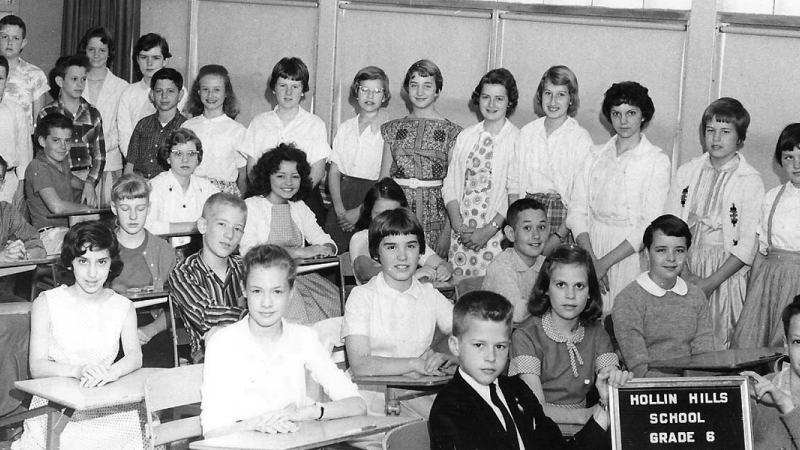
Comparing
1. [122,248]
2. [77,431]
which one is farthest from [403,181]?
[77,431]

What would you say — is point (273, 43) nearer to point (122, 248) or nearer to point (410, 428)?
point (122, 248)

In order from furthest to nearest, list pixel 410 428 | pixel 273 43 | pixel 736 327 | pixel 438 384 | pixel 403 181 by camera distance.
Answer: pixel 273 43
pixel 403 181
pixel 736 327
pixel 438 384
pixel 410 428

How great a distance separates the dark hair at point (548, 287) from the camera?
432cm

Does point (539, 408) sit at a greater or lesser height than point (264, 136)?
lesser

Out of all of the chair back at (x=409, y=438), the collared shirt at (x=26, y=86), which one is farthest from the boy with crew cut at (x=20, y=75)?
the chair back at (x=409, y=438)

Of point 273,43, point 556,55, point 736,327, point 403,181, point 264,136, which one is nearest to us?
point 736,327

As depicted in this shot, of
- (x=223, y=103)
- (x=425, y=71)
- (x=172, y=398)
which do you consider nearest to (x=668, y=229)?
(x=425, y=71)

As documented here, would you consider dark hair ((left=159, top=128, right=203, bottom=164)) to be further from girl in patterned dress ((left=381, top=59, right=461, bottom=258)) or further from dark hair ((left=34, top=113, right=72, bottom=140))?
girl in patterned dress ((left=381, top=59, right=461, bottom=258))

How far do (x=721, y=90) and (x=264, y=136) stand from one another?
2.95 m

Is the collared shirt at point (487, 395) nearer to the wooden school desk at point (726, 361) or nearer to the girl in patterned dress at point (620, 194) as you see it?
the wooden school desk at point (726, 361)

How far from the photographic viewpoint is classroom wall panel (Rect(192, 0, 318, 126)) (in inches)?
322

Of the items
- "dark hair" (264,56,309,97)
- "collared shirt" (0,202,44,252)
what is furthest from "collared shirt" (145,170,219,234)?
"dark hair" (264,56,309,97)

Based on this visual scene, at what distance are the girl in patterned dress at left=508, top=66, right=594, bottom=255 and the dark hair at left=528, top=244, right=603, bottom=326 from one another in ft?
5.49

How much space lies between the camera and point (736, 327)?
5.71m
